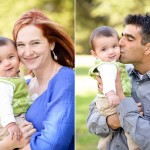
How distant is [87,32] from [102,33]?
128 mm

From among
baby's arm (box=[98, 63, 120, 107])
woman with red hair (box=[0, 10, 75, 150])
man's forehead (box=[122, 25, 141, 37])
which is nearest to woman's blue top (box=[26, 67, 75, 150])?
woman with red hair (box=[0, 10, 75, 150])

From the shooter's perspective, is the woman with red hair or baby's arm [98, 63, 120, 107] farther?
the woman with red hair

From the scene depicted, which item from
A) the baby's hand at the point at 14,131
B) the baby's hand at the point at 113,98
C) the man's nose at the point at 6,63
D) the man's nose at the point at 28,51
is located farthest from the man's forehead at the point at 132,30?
the baby's hand at the point at 14,131

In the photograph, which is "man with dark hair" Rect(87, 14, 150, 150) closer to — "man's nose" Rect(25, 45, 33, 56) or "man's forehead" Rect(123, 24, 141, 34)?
"man's forehead" Rect(123, 24, 141, 34)

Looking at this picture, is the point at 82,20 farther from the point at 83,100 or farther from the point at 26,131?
the point at 26,131

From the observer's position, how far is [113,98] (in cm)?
187

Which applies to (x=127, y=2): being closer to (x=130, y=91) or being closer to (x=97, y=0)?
(x=97, y=0)

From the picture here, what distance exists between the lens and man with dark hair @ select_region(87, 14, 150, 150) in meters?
1.88

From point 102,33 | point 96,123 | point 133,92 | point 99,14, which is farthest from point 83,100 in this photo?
point 99,14

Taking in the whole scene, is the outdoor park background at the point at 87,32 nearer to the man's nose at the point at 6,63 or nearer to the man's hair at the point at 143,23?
the man's hair at the point at 143,23

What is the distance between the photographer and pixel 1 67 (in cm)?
195

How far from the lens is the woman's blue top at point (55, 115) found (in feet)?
6.55

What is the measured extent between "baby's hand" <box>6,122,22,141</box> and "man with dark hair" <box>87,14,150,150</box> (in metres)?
0.38

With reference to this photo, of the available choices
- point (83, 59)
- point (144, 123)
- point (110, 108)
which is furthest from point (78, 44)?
point (144, 123)
